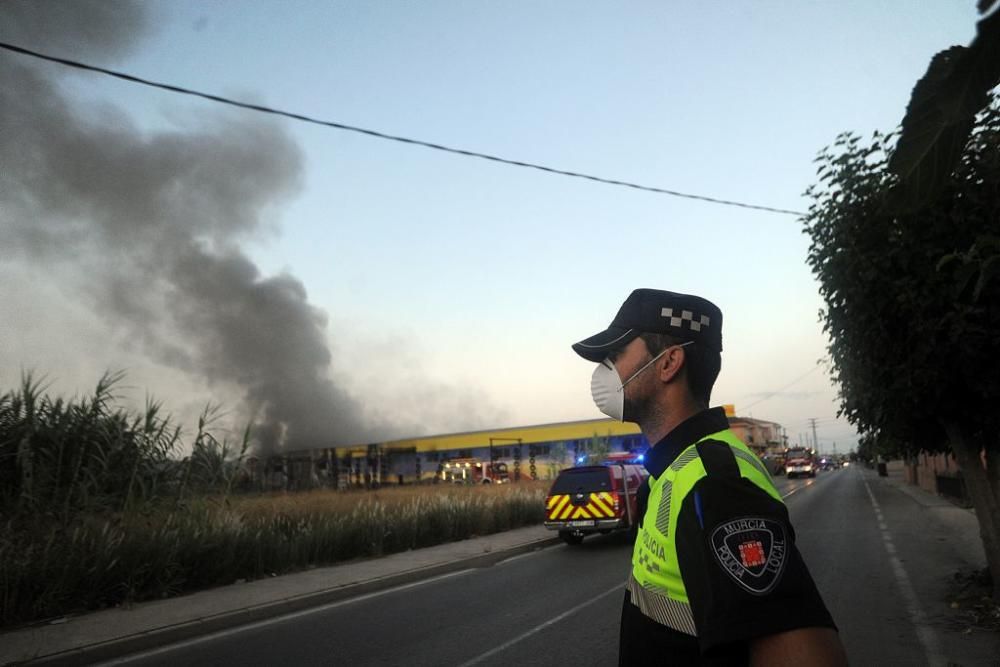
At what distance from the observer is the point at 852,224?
7660 mm

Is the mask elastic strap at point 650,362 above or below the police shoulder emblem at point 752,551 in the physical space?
above

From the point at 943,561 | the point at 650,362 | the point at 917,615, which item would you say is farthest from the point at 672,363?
the point at 943,561

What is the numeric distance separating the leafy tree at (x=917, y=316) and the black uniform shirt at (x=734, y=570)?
5.87 metres

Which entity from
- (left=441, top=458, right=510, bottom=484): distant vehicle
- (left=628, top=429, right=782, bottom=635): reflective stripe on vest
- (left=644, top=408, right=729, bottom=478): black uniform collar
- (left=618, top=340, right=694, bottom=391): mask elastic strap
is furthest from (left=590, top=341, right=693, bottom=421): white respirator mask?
(left=441, top=458, right=510, bottom=484): distant vehicle

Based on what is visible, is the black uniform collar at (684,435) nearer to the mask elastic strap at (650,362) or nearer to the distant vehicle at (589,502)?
the mask elastic strap at (650,362)

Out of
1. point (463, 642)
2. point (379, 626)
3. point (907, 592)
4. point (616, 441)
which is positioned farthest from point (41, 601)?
point (616, 441)

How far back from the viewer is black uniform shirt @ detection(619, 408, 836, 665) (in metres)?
1.20

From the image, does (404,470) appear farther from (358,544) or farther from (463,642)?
(463,642)

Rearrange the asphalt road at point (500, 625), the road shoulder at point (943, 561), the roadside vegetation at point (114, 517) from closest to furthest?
the road shoulder at point (943, 561)
the asphalt road at point (500, 625)
the roadside vegetation at point (114, 517)

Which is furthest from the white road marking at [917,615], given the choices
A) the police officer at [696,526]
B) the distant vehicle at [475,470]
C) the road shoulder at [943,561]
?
the distant vehicle at [475,470]

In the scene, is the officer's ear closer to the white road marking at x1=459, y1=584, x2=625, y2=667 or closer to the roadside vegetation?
the white road marking at x1=459, y1=584, x2=625, y2=667

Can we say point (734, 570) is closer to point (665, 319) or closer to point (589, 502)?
point (665, 319)

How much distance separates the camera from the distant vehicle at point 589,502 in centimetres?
1545

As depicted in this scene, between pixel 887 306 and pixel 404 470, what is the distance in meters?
70.5
